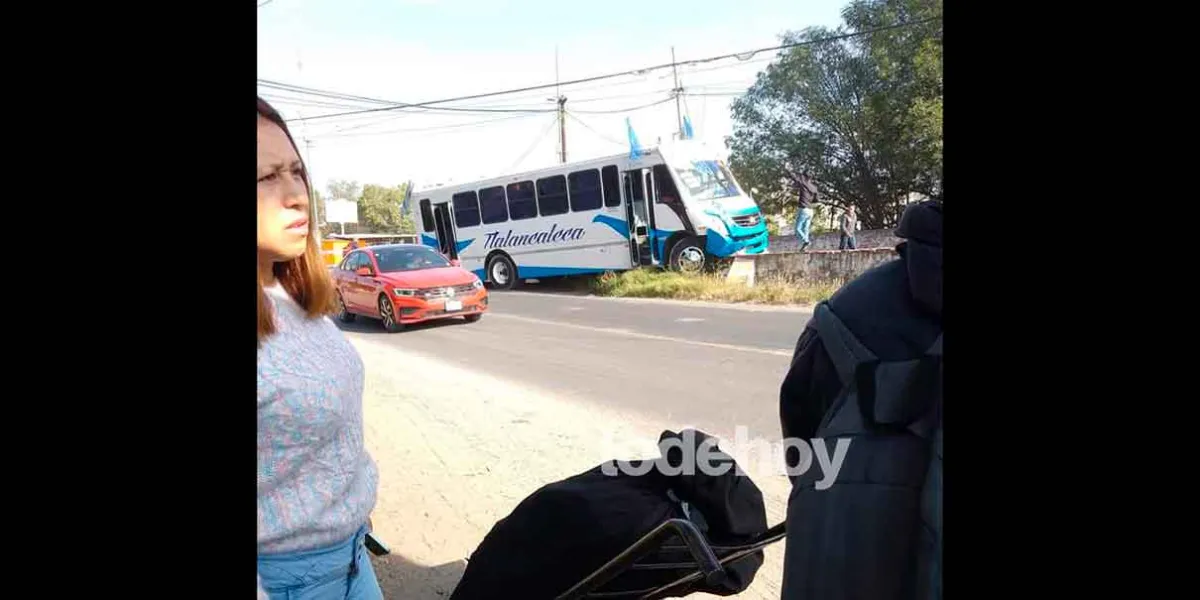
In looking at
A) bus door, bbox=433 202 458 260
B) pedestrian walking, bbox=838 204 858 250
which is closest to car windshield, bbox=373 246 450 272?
pedestrian walking, bbox=838 204 858 250

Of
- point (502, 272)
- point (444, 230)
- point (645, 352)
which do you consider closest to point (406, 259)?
point (645, 352)

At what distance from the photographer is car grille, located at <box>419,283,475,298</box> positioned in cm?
740

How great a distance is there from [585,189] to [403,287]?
13.1 feet

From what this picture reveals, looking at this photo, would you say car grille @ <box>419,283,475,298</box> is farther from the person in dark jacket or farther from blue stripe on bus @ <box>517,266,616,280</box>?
the person in dark jacket

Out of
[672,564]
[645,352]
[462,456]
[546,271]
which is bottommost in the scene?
[462,456]

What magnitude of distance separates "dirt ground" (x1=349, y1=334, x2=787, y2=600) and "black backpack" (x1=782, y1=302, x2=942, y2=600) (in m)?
1.54

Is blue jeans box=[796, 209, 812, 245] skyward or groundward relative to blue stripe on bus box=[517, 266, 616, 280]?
skyward

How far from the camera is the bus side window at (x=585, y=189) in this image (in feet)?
34.7

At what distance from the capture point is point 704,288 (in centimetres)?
948

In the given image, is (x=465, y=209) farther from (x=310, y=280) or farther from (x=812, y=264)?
(x=310, y=280)

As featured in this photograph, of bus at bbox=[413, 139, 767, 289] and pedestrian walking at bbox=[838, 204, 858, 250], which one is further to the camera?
bus at bbox=[413, 139, 767, 289]

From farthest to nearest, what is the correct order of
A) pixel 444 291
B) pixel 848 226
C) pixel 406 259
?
pixel 406 259
pixel 444 291
pixel 848 226
